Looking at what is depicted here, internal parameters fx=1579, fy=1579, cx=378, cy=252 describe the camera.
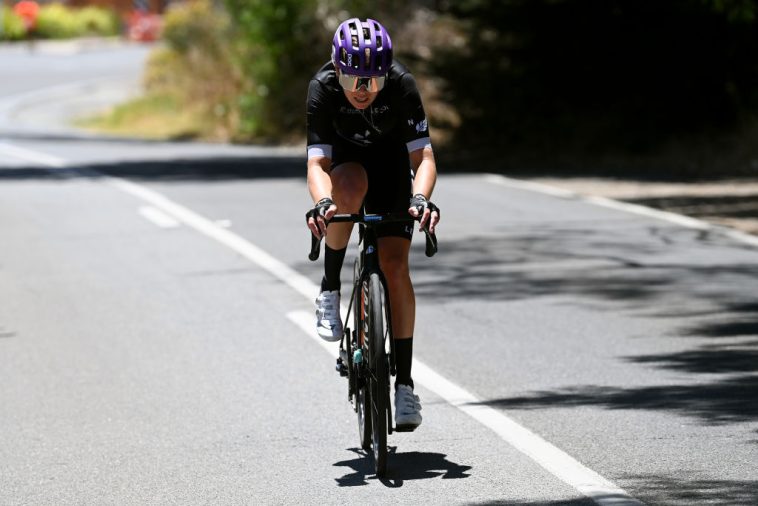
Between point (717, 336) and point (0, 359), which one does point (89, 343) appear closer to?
point (0, 359)

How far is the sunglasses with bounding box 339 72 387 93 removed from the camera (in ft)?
20.6

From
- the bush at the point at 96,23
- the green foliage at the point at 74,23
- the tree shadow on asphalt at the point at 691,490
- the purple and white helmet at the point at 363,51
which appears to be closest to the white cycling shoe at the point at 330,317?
the purple and white helmet at the point at 363,51

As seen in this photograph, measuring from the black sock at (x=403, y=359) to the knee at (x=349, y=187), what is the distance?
582 mm

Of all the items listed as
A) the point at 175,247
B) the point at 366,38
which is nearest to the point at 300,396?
the point at 366,38

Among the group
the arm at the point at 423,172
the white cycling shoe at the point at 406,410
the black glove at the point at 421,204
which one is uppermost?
the arm at the point at 423,172

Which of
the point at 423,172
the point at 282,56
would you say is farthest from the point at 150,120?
→ the point at 423,172

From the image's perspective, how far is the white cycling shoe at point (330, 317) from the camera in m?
6.73

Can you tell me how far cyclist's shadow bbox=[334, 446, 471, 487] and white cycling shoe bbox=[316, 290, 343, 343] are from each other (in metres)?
0.52

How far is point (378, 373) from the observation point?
20.2 feet

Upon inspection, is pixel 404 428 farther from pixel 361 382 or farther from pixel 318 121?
pixel 318 121

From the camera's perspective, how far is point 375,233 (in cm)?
644

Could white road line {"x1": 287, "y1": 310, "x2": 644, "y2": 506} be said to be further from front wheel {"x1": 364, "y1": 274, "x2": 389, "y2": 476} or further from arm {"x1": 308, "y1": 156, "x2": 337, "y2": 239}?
arm {"x1": 308, "y1": 156, "x2": 337, "y2": 239}

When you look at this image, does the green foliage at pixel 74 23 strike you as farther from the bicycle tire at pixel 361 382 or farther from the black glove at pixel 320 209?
the black glove at pixel 320 209

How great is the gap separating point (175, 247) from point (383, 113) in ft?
26.8
